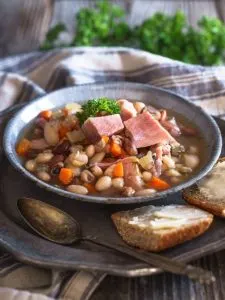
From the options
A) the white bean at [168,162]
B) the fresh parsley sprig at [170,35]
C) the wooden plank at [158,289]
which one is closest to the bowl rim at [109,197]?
the white bean at [168,162]

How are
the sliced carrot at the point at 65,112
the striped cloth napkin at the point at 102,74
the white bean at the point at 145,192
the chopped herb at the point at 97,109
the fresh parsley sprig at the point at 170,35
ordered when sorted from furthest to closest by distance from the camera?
the fresh parsley sprig at the point at 170,35, the striped cloth napkin at the point at 102,74, the sliced carrot at the point at 65,112, the chopped herb at the point at 97,109, the white bean at the point at 145,192

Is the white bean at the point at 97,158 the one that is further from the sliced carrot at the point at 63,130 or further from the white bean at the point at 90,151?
the sliced carrot at the point at 63,130

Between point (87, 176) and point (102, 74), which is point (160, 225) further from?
point (102, 74)

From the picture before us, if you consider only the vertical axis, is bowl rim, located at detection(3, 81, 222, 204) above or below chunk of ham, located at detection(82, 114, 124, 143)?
below

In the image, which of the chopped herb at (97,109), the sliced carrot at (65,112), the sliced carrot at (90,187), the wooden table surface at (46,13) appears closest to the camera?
the sliced carrot at (90,187)

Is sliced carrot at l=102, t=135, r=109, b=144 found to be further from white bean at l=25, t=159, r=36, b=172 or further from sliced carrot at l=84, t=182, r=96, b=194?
white bean at l=25, t=159, r=36, b=172

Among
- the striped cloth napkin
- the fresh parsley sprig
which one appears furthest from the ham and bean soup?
the fresh parsley sprig

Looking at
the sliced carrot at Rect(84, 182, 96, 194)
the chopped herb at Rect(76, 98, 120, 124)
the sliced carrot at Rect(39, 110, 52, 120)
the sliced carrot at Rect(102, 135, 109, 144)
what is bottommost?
the sliced carrot at Rect(84, 182, 96, 194)
